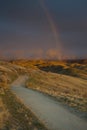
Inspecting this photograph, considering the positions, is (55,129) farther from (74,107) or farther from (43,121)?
(74,107)

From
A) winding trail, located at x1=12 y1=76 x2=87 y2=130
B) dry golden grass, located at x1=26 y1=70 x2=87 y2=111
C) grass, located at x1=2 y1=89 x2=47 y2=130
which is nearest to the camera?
grass, located at x1=2 y1=89 x2=47 y2=130

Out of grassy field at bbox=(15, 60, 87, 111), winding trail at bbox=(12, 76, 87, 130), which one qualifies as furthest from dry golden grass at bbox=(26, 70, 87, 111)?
winding trail at bbox=(12, 76, 87, 130)

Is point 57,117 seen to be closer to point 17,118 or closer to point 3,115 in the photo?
point 17,118

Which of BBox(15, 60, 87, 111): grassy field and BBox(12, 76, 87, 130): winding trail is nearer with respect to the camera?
BBox(12, 76, 87, 130): winding trail

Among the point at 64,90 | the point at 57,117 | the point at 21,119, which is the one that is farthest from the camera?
the point at 64,90

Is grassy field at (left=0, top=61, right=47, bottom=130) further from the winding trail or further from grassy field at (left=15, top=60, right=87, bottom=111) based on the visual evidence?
grassy field at (left=15, top=60, right=87, bottom=111)

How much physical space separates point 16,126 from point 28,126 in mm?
920

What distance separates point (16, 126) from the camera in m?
21.5

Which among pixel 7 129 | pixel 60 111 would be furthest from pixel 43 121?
pixel 60 111

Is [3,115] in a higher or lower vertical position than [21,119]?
higher

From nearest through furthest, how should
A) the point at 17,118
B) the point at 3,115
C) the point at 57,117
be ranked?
the point at 17,118 → the point at 57,117 → the point at 3,115

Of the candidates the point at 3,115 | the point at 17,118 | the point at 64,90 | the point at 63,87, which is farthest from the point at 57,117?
the point at 63,87

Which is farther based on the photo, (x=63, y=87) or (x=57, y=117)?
(x=63, y=87)

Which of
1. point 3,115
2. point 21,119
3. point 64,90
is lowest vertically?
point 21,119
